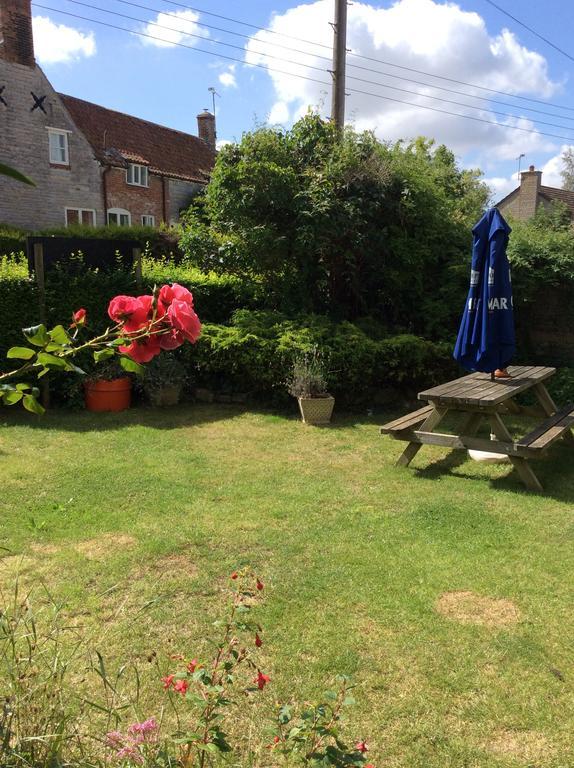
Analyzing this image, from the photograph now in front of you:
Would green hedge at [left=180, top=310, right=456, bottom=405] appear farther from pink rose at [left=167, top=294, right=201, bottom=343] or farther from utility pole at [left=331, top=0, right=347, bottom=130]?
pink rose at [left=167, top=294, right=201, bottom=343]

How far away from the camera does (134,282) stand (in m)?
8.27

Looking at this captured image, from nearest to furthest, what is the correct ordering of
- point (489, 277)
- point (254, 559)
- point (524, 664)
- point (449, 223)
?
point (524, 664) < point (254, 559) < point (489, 277) < point (449, 223)

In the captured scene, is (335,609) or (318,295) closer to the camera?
(335,609)

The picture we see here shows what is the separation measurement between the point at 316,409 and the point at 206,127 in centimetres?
2925

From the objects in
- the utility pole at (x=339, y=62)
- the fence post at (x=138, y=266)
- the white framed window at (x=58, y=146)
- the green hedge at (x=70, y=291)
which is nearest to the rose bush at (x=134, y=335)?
the green hedge at (x=70, y=291)

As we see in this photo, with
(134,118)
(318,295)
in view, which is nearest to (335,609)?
(318,295)

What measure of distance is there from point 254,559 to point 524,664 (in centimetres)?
160

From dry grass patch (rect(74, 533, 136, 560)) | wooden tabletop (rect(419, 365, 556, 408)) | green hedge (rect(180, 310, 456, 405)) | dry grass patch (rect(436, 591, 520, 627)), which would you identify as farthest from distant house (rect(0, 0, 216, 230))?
dry grass patch (rect(436, 591, 520, 627))

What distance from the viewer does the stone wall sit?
68.0 ft

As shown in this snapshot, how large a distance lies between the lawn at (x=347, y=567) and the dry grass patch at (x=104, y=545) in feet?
0.04

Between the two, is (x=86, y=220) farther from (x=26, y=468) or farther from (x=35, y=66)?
(x=26, y=468)

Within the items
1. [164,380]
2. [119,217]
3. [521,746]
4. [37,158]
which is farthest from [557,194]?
[521,746]

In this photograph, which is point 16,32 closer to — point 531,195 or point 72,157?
point 72,157

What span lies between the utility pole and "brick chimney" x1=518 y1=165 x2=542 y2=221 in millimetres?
21879
